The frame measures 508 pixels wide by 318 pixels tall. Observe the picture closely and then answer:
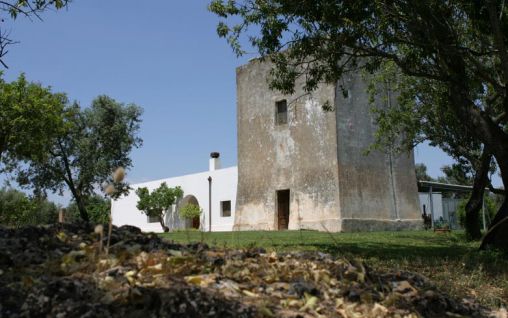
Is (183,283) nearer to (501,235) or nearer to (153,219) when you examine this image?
(501,235)

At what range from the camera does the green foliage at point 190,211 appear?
3033cm

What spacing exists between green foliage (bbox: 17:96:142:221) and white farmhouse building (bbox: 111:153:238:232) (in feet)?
9.23

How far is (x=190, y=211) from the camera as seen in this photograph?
100.0ft

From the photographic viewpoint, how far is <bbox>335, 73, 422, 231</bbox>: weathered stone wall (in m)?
23.3

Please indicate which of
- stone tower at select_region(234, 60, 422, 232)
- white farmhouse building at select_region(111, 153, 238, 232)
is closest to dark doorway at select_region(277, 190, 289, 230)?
stone tower at select_region(234, 60, 422, 232)

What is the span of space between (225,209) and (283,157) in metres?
6.61

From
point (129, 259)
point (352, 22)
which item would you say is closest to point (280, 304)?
point (129, 259)

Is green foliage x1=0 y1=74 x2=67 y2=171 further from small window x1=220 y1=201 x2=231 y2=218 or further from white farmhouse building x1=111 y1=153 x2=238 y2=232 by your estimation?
small window x1=220 y1=201 x2=231 y2=218

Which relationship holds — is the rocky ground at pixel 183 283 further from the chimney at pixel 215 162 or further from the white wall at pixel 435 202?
the white wall at pixel 435 202

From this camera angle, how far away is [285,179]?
81.6 feet

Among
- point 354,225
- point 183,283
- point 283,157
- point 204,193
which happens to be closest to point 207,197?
point 204,193

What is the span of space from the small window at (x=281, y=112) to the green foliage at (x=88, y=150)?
426 inches

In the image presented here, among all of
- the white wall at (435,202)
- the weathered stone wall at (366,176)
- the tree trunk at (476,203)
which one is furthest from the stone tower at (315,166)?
the white wall at (435,202)

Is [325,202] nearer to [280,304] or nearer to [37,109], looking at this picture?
[37,109]
